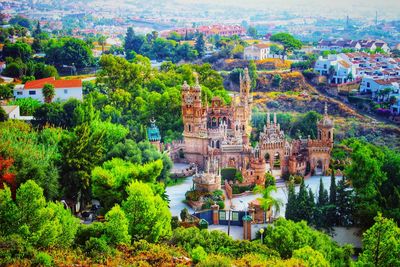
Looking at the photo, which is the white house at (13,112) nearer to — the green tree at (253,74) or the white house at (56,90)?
the white house at (56,90)

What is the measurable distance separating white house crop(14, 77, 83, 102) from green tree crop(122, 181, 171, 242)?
22794 millimetres

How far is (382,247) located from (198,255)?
19.4 ft

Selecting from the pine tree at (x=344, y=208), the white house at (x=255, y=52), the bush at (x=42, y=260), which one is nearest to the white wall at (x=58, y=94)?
the pine tree at (x=344, y=208)

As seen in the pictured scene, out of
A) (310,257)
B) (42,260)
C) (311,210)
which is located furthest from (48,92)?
(310,257)

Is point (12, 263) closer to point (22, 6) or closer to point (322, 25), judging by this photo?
point (22, 6)

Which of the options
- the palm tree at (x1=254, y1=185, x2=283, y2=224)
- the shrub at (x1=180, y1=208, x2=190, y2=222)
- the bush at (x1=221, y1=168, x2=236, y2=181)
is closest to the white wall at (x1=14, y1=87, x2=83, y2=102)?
the bush at (x1=221, y1=168, x2=236, y2=181)

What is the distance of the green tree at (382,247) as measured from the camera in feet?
62.4

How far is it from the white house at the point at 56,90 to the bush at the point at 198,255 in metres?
26.0

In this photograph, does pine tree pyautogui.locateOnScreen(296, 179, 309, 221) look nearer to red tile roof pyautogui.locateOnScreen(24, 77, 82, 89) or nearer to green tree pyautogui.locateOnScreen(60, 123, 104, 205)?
green tree pyautogui.locateOnScreen(60, 123, 104, 205)

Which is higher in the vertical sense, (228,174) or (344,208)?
(344,208)

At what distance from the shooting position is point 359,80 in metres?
59.6

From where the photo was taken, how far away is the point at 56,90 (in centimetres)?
4200

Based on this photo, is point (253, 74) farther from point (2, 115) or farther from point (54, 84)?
point (2, 115)

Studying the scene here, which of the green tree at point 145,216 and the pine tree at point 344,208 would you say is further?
the pine tree at point 344,208
